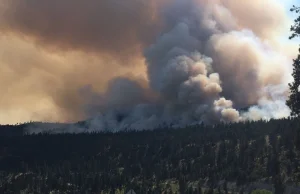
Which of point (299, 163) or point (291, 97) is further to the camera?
point (299, 163)

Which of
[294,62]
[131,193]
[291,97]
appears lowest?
[131,193]

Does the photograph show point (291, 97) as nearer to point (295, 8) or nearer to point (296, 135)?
point (296, 135)

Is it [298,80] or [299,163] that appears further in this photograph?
[299,163]

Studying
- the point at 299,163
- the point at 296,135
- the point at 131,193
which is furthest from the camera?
the point at 131,193

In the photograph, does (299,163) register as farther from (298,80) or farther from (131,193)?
(131,193)

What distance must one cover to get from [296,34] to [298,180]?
40.0 ft

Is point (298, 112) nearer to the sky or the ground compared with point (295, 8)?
nearer to the ground

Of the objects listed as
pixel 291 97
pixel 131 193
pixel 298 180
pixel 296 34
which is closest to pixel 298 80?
pixel 291 97

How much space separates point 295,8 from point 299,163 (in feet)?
47.0

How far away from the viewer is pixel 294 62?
130 feet

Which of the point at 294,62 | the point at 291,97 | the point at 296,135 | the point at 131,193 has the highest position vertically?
the point at 294,62

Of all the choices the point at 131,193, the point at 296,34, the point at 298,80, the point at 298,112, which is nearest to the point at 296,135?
the point at 298,112

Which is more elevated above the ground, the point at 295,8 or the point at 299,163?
the point at 295,8

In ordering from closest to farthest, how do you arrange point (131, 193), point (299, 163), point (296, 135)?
point (296, 135) < point (299, 163) < point (131, 193)
